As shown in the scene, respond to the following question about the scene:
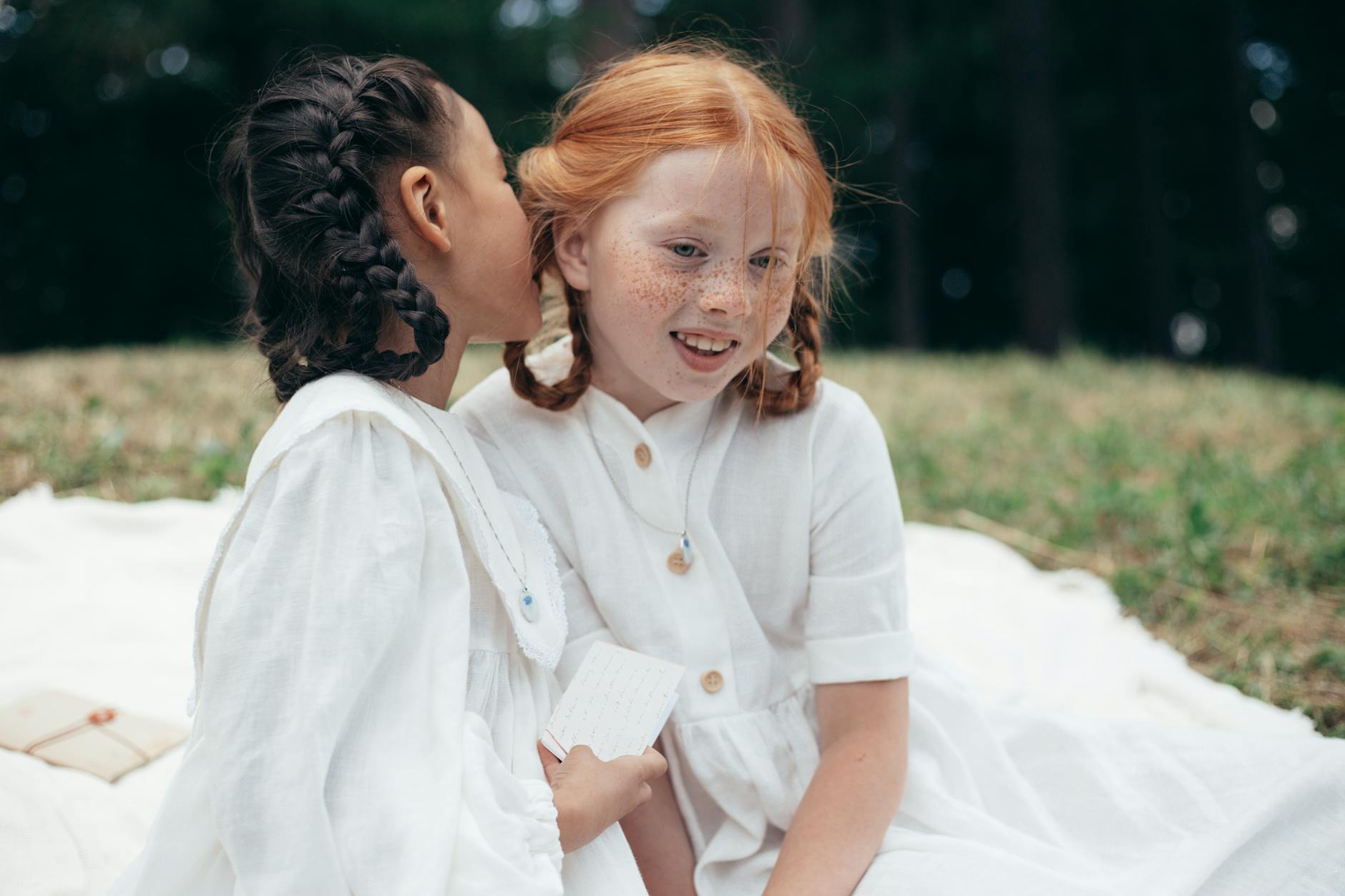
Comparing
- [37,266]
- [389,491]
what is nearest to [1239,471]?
[389,491]

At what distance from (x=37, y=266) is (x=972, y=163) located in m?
13.4

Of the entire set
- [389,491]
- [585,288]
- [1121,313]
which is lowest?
[1121,313]

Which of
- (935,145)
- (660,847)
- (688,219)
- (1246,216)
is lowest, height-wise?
(1246,216)

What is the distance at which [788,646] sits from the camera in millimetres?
1846

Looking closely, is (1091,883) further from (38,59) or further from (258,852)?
(38,59)

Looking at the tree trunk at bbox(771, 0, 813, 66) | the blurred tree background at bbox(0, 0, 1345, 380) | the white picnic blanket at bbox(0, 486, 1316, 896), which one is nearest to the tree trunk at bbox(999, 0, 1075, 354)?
the blurred tree background at bbox(0, 0, 1345, 380)

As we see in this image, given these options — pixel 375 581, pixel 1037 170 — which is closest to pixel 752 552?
pixel 375 581

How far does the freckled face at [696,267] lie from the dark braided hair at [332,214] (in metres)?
0.30

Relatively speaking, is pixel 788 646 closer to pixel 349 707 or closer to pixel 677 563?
pixel 677 563

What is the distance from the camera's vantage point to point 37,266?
11.8 m

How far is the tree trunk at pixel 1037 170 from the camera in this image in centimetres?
1043

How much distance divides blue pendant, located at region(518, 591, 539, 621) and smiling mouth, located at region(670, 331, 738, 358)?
0.47 m

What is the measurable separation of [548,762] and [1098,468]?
12.1 ft

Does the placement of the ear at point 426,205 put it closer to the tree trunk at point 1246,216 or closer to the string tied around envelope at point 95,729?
the string tied around envelope at point 95,729
